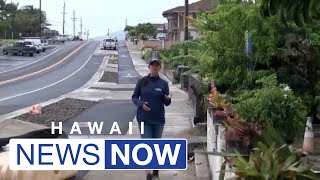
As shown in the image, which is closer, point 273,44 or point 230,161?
point 230,161

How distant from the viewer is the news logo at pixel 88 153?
19.8 ft

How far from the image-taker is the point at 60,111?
17109 millimetres

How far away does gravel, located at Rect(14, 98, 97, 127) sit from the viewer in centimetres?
1501

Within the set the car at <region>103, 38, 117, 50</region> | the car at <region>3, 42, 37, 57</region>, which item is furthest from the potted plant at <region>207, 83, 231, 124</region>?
the car at <region>103, 38, 117, 50</region>

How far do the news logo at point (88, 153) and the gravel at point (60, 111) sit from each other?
25.7ft

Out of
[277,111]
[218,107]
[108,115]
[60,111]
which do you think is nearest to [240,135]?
[277,111]

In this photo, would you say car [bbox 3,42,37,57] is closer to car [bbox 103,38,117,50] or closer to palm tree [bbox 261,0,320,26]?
car [bbox 103,38,117,50]

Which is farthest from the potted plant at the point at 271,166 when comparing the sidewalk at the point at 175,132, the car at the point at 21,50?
the car at the point at 21,50

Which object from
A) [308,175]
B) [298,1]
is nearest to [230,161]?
[308,175]

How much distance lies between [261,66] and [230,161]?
606 cm

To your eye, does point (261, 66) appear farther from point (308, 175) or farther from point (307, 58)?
point (308, 175)

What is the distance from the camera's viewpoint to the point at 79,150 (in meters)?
5.97

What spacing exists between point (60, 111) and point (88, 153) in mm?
11235

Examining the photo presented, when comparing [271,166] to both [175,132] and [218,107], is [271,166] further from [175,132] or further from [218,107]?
[175,132]
